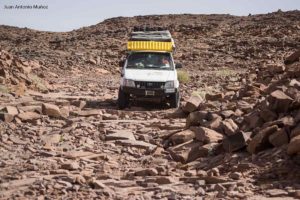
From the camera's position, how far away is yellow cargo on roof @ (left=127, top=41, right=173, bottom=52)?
14141mm

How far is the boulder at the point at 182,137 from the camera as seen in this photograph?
912cm

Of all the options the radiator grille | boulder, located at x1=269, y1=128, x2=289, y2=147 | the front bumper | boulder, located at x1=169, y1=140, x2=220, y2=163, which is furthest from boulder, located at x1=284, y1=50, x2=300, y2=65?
boulder, located at x1=269, y1=128, x2=289, y2=147

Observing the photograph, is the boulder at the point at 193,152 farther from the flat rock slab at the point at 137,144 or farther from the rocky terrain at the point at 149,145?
the flat rock slab at the point at 137,144

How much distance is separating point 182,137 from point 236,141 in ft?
5.03

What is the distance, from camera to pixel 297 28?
4206cm

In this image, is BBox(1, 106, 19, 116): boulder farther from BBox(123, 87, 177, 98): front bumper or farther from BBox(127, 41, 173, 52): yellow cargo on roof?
BBox(127, 41, 173, 52): yellow cargo on roof

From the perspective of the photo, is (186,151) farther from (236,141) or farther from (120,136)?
(120,136)

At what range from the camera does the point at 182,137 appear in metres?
9.17

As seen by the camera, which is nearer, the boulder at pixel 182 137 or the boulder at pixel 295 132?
the boulder at pixel 295 132

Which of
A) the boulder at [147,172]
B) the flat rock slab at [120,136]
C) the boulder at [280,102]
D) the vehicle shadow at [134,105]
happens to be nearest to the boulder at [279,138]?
the boulder at [280,102]

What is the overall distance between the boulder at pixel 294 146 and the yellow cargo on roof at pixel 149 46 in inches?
315

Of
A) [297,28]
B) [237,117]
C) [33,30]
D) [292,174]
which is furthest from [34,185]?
[33,30]

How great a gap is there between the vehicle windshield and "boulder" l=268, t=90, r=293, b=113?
524 cm

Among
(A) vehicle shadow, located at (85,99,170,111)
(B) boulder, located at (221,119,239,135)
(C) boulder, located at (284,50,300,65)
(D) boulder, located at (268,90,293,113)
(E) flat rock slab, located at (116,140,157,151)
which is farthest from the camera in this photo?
(C) boulder, located at (284,50,300,65)
